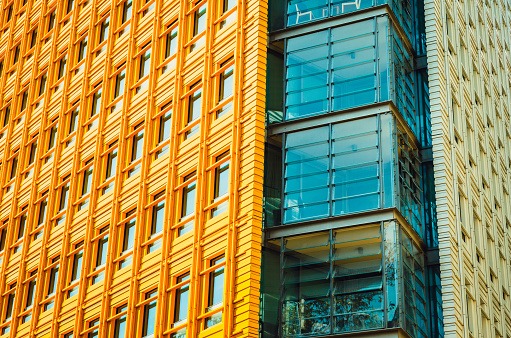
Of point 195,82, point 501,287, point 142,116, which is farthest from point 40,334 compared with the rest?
point 501,287

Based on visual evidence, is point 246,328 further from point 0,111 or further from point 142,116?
point 0,111

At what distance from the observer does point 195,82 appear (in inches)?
1417

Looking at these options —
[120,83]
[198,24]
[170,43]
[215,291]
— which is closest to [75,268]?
[120,83]

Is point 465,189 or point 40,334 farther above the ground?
point 465,189

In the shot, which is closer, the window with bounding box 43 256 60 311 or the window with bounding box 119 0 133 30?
the window with bounding box 43 256 60 311

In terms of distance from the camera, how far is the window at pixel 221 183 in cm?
3203

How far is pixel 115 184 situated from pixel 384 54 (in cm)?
1291

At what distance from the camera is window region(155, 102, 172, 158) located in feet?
121

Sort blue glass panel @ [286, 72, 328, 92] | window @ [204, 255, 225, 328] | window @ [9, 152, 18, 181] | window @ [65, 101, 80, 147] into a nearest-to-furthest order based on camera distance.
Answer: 1. window @ [204, 255, 225, 328]
2. blue glass panel @ [286, 72, 328, 92]
3. window @ [65, 101, 80, 147]
4. window @ [9, 152, 18, 181]

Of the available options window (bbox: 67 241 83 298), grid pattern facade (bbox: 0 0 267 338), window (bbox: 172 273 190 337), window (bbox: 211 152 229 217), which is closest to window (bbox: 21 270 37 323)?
grid pattern facade (bbox: 0 0 267 338)

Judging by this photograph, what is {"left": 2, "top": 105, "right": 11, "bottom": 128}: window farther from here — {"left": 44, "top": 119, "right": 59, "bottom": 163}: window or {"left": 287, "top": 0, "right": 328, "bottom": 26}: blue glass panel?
{"left": 287, "top": 0, "right": 328, "bottom": 26}: blue glass panel

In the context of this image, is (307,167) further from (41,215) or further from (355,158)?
(41,215)

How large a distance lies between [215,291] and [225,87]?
315 inches

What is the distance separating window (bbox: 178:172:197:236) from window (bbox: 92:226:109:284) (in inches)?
206
